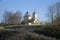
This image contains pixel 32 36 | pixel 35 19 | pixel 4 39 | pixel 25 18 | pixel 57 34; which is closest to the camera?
pixel 32 36

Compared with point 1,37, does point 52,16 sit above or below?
above

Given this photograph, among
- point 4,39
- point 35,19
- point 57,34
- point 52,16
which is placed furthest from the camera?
point 35,19

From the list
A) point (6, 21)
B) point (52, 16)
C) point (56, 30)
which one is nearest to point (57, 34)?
point (56, 30)

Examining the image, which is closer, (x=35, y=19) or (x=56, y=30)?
(x=56, y=30)

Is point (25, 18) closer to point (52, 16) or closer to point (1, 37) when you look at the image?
point (52, 16)

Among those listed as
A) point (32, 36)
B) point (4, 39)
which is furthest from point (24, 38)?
point (4, 39)

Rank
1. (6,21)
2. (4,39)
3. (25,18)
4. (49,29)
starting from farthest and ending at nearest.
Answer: (25,18)
(6,21)
(49,29)
(4,39)

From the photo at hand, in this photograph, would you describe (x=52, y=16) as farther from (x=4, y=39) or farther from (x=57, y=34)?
(x=4, y=39)

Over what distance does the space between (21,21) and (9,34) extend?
6313cm

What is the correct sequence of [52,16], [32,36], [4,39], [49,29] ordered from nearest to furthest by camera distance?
[32,36], [4,39], [49,29], [52,16]

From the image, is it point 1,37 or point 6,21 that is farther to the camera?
point 6,21

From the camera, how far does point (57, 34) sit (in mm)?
27469

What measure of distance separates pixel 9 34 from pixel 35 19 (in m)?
74.2

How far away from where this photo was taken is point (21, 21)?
284 ft
